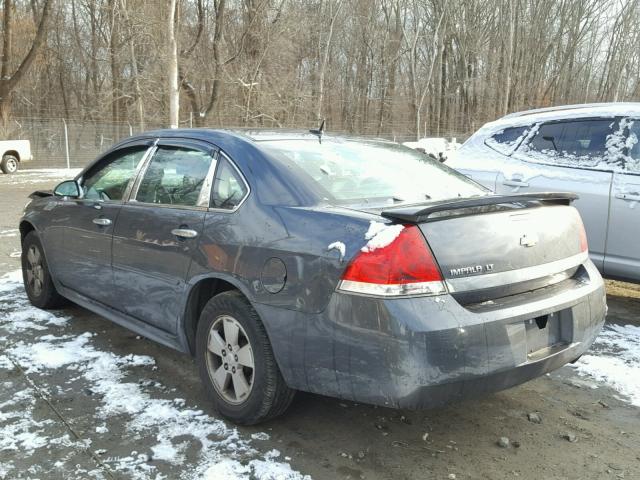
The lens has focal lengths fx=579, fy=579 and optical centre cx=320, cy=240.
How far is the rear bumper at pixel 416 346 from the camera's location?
240 cm

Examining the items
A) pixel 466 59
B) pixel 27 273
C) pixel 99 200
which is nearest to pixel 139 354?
pixel 99 200

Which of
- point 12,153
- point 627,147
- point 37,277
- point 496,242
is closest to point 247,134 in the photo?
point 496,242

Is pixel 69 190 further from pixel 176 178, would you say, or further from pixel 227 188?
pixel 227 188

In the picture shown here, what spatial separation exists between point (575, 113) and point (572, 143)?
0.30 m

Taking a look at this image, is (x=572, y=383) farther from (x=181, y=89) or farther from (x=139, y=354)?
(x=181, y=89)

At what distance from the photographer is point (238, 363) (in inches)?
120

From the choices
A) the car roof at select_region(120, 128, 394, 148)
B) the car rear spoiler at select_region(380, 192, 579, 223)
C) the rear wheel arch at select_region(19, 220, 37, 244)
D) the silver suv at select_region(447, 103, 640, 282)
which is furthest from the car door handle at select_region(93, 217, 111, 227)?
the silver suv at select_region(447, 103, 640, 282)

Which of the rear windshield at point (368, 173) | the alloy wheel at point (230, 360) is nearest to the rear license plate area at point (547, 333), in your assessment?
the rear windshield at point (368, 173)

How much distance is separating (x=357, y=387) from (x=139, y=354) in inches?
84.1

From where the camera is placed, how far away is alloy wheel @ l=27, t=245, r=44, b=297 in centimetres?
500

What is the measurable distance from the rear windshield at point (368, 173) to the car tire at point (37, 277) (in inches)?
106

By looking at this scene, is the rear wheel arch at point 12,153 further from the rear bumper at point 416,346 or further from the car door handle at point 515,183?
the rear bumper at point 416,346

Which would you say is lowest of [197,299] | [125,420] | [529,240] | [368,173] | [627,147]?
[125,420]

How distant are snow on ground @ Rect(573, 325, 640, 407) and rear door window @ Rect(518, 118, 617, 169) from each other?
4.84 ft
